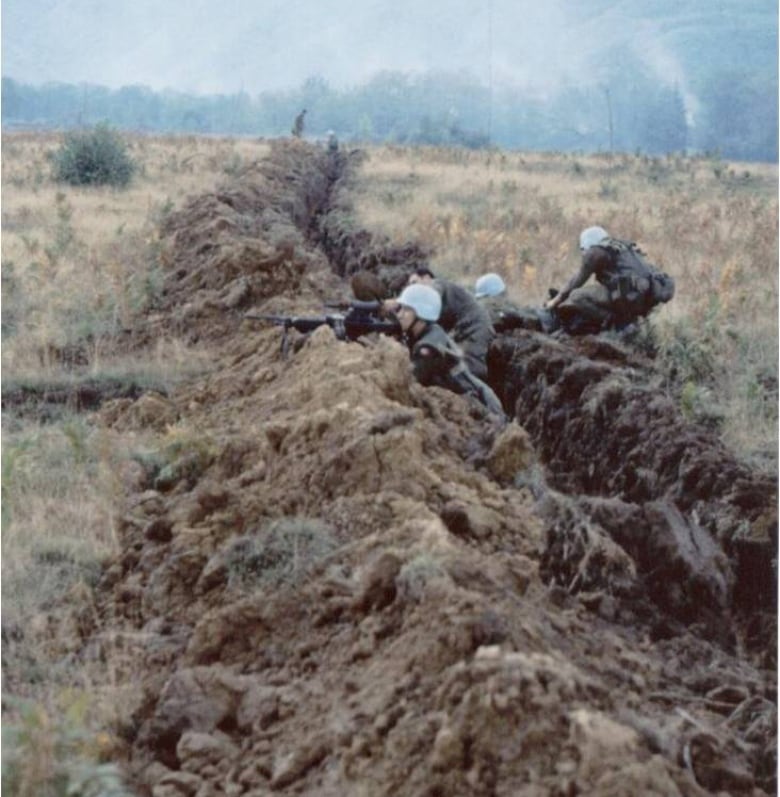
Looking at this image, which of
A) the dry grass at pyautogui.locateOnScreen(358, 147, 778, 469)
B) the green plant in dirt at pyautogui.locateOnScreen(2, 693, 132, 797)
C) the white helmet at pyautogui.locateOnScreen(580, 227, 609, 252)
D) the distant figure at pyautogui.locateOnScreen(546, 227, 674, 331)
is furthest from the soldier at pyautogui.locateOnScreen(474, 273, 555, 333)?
the green plant in dirt at pyautogui.locateOnScreen(2, 693, 132, 797)

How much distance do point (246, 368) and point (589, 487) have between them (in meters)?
2.65

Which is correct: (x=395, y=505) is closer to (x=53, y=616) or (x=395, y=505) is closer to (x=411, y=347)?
(x=53, y=616)

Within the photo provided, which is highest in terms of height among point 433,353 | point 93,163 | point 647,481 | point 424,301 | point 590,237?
point 93,163

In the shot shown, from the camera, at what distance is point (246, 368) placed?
30.8ft

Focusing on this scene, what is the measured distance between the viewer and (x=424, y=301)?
911 cm

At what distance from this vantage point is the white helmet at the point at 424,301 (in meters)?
9.08

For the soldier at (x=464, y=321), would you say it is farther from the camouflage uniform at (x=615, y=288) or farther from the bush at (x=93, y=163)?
the bush at (x=93, y=163)

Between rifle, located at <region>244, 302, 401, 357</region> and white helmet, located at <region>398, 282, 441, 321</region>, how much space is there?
0.66ft

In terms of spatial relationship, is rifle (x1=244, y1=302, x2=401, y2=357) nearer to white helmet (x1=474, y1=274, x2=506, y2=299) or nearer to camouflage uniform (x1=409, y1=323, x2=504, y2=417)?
camouflage uniform (x1=409, y1=323, x2=504, y2=417)

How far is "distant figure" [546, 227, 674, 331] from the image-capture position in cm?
1131

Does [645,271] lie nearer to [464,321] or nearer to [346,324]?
[464,321]

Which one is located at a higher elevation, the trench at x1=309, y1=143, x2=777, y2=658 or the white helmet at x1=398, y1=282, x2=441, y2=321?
the white helmet at x1=398, y1=282, x2=441, y2=321

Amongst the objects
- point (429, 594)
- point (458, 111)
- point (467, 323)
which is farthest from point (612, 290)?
point (458, 111)

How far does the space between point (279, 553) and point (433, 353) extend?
374cm
